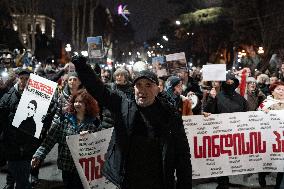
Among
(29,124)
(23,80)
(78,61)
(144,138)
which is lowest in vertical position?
(29,124)

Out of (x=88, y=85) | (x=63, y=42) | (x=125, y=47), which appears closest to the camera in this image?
(x=88, y=85)

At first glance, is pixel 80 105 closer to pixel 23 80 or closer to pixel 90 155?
pixel 90 155

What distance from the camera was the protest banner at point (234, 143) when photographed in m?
7.56

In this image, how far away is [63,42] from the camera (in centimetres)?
8200

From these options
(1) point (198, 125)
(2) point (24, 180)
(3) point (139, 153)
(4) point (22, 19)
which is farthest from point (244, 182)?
(4) point (22, 19)

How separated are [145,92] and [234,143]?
419 cm

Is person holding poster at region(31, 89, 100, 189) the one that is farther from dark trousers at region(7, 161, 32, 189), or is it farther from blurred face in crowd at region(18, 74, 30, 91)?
blurred face in crowd at region(18, 74, 30, 91)

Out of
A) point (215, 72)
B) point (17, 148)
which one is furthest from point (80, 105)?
point (215, 72)

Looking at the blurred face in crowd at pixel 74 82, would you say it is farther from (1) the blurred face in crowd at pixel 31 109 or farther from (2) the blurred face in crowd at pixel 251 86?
(2) the blurred face in crowd at pixel 251 86

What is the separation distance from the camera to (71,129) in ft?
18.0

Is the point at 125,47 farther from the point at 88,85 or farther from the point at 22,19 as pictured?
the point at 88,85

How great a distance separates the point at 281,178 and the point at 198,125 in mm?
1509

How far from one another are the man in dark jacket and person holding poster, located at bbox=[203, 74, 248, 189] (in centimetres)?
423

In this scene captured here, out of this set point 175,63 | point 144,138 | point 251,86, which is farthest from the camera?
point 175,63
